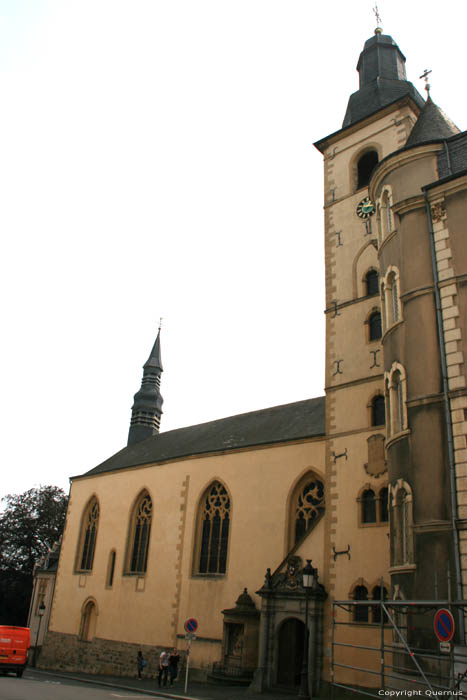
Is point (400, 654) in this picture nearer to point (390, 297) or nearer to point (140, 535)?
point (390, 297)

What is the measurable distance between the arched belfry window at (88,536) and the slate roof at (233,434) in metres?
2.12

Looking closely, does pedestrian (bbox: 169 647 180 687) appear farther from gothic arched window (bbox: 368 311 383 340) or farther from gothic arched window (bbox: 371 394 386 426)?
gothic arched window (bbox: 368 311 383 340)

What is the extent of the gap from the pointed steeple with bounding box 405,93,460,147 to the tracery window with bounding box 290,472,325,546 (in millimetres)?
12628

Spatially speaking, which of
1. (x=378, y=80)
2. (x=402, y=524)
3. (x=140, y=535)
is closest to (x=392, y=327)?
(x=402, y=524)

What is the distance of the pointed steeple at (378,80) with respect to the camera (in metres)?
25.1

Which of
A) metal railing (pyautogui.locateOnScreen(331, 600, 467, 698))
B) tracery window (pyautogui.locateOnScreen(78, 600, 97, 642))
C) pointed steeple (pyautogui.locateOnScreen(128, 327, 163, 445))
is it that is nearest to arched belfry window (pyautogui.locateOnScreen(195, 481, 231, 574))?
metal railing (pyautogui.locateOnScreen(331, 600, 467, 698))

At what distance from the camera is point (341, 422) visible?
792 inches

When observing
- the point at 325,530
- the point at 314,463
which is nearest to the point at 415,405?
the point at 325,530

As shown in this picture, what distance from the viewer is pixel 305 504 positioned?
75.5ft

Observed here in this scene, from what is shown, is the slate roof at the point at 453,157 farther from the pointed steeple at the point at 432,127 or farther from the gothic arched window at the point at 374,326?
the gothic arched window at the point at 374,326

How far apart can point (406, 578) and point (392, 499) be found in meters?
1.93

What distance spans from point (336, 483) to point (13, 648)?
14337 millimetres

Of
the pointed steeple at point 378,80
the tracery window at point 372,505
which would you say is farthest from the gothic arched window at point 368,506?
the pointed steeple at point 378,80

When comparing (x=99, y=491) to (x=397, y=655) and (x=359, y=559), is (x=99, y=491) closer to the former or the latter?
(x=359, y=559)
